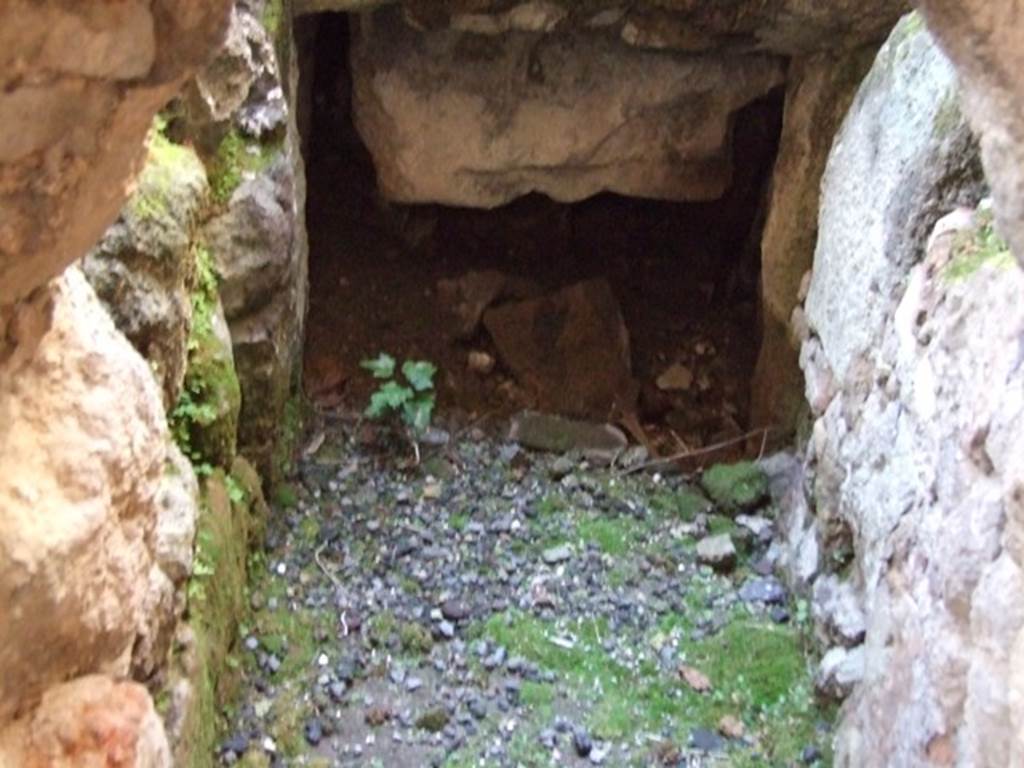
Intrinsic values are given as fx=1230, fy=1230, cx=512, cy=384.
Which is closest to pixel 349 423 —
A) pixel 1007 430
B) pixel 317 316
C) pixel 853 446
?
pixel 317 316

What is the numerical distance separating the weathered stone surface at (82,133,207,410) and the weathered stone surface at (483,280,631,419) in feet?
5.37

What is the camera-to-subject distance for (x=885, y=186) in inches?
93.7

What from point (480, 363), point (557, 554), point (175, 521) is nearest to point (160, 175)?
point (175, 521)

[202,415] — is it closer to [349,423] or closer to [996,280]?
[349,423]

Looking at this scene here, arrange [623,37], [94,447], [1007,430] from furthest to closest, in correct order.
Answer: [623,37]
[1007,430]
[94,447]

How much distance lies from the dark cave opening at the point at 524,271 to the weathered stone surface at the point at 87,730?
6.26ft

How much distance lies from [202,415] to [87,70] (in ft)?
3.93

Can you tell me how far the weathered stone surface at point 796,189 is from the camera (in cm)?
304

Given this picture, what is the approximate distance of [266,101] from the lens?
2.61 m

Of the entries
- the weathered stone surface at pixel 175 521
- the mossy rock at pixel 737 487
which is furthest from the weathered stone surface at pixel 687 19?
the weathered stone surface at pixel 175 521

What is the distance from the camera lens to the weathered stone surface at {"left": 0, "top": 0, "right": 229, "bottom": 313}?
1.09 m

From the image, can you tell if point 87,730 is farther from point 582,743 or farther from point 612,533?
point 612,533

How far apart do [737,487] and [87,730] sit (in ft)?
6.20

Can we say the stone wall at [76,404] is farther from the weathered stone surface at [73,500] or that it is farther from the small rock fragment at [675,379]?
the small rock fragment at [675,379]
